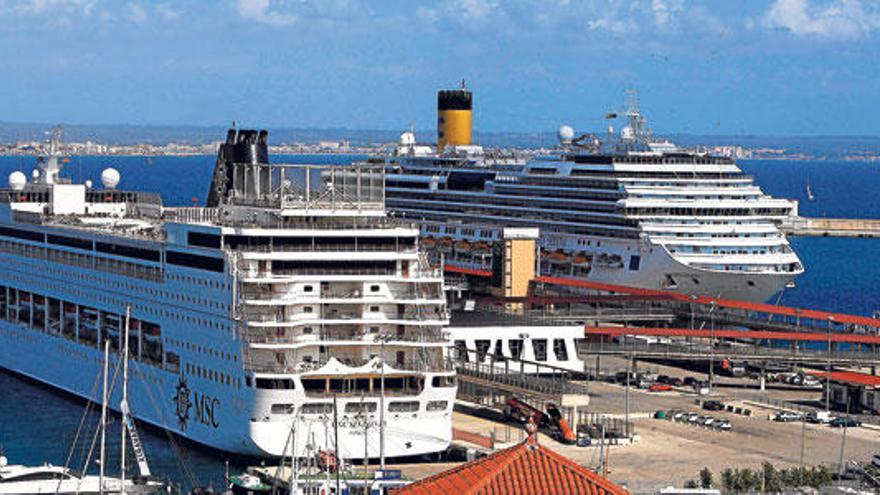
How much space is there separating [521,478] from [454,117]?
10040 centimetres

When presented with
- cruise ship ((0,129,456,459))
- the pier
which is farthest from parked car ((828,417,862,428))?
the pier

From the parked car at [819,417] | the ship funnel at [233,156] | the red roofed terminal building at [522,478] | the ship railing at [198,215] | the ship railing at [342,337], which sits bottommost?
the parked car at [819,417]

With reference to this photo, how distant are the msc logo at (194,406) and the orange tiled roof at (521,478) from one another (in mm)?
27643

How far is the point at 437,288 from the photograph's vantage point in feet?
184

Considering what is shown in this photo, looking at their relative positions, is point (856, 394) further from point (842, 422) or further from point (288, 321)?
point (288, 321)

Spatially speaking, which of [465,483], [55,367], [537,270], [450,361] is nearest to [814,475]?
[450,361]

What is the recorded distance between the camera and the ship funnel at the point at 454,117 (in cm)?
12875

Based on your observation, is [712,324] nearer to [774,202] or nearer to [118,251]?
[774,202]

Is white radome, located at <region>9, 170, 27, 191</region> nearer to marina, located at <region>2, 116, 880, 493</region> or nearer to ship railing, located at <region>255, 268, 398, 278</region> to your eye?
marina, located at <region>2, 116, 880, 493</region>

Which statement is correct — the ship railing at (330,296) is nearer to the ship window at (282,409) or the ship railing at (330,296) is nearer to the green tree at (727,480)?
the ship window at (282,409)

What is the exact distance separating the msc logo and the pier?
137888mm

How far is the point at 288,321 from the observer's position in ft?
179

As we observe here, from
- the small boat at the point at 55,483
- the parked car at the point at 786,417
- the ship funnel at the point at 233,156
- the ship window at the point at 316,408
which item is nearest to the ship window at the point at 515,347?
the parked car at the point at 786,417

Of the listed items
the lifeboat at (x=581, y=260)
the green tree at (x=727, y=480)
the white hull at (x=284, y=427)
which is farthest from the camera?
the lifeboat at (x=581, y=260)
